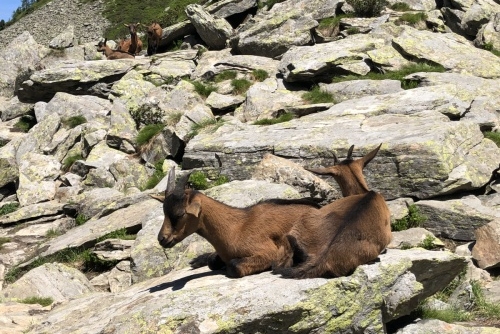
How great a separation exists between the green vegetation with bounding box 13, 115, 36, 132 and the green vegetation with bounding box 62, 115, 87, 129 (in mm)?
3689

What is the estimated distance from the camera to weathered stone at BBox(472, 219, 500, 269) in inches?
459

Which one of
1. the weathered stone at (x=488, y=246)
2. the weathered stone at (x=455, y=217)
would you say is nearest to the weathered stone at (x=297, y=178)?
the weathered stone at (x=455, y=217)

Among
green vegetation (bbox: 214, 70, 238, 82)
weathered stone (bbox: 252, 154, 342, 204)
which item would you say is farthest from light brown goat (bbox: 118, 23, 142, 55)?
weathered stone (bbox: 252, 154, 342, 204)

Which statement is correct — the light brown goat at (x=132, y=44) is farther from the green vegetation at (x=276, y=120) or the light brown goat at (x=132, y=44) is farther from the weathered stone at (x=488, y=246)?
the weathered stone at (x=488, y=246)

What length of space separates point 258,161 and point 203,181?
1.61 meters

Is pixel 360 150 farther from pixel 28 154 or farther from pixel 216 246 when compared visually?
pixel 28 154

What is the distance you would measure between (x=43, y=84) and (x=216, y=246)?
76.7 ft

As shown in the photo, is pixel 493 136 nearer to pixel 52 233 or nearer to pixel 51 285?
pixel 51 285

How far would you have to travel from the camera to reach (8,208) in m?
20.4

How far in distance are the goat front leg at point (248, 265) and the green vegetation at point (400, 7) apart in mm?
23664

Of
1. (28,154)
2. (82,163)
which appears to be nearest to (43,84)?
(28,154)

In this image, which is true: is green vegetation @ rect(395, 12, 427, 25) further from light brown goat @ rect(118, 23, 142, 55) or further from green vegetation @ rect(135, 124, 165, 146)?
light brown goat @ rect(118, 23, 142, 55)

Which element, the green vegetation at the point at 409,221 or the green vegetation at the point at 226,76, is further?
the green vegetation at the point at 226,76

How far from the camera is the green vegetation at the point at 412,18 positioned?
27.6m
